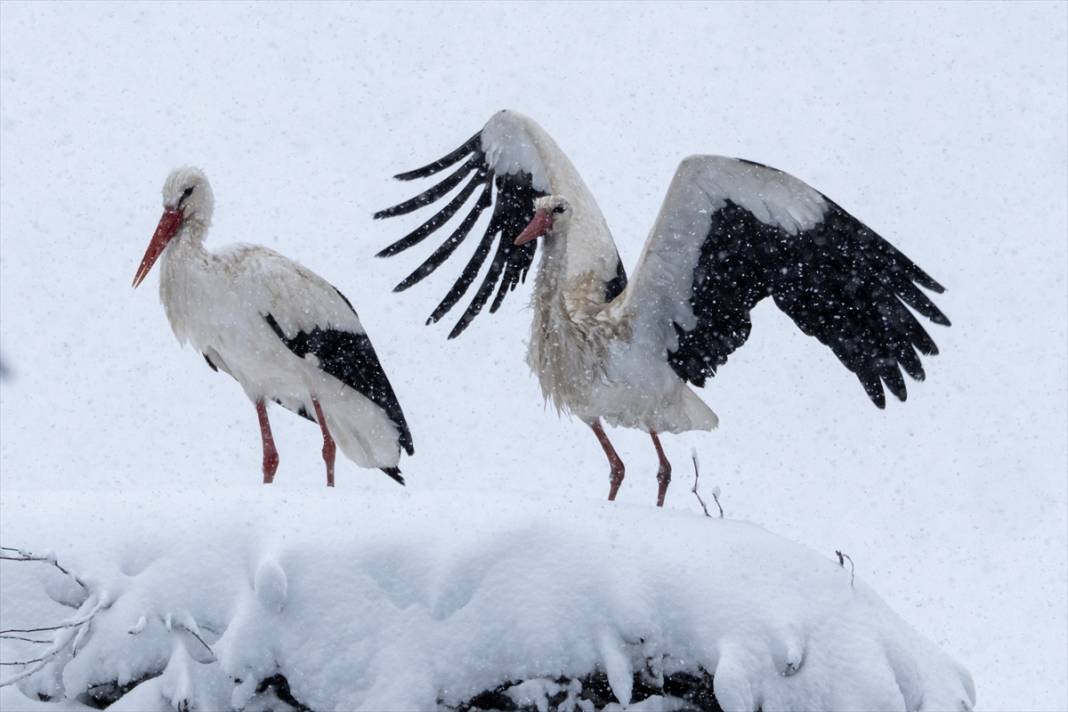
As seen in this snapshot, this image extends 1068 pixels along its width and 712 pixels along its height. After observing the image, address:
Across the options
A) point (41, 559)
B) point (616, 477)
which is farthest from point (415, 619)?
point (616, 477)

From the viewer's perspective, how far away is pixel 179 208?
6.50 meters

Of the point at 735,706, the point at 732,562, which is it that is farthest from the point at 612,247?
the point at 735,706

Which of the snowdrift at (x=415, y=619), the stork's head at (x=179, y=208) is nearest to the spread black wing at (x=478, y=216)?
the stork's head at (x=179, y=208)

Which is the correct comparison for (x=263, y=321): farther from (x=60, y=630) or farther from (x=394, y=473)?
(x=60, y=630)

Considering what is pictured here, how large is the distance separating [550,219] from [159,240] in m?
2.04

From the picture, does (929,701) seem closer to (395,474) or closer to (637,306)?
(637,306)

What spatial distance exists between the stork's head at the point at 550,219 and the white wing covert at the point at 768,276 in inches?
17.1

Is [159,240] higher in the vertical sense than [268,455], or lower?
higher

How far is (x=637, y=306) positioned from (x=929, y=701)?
93.9 inches

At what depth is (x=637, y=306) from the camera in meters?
5.79

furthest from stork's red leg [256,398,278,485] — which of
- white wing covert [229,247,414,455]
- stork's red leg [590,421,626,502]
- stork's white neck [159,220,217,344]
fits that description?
stork's red leg [590,421,626,502]

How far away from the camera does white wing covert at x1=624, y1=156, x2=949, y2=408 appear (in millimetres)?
5500

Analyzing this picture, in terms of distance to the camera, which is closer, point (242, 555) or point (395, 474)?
point (242, 555)

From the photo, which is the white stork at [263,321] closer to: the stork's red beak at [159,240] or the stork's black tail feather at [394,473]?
the stork's red beak at [159,240]
